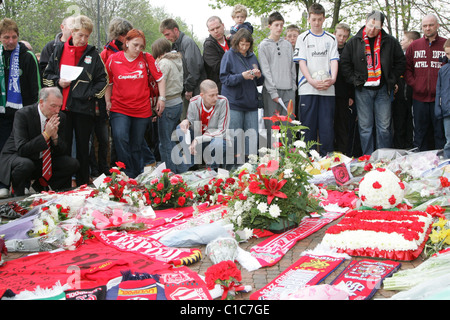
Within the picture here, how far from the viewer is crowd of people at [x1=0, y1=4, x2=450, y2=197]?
22.7ft

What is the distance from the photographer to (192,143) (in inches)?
285

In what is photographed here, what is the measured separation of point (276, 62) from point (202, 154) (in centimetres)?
207

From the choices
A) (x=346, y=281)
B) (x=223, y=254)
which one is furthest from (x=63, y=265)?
(x=346, y=281)

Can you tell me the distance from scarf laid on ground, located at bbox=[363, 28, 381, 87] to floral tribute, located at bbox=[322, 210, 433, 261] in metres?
4.37

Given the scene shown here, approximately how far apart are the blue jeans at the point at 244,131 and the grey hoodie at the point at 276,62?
58 cm

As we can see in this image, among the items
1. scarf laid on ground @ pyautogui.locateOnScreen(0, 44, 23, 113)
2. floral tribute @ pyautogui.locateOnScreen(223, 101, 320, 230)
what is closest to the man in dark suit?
scarf laid on ground @ pyautogui.locateOnScreen(0, 44, 23, 113)

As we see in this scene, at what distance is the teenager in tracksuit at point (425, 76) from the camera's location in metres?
8.54

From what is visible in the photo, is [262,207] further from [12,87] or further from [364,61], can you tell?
[364,61]

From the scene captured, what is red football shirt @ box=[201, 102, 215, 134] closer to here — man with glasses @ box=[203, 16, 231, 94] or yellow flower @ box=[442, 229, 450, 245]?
man with glasses @ box=[203, 16, 231, 94]

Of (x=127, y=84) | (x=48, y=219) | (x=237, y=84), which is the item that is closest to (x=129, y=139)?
(x=127, y=84)

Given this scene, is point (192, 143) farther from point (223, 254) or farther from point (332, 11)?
point (332, 11)

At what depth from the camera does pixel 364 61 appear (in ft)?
27.6

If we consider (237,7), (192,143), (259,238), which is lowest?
(259,238)

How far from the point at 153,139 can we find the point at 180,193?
3.74 metres
